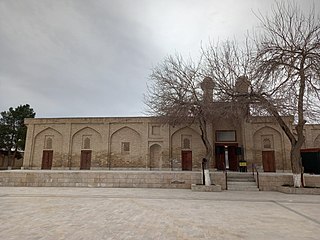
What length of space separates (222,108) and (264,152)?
10.4 m

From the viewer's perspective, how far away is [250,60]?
1089cm

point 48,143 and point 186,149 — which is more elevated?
point 48,143

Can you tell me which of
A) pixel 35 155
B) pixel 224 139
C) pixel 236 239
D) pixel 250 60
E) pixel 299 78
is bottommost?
pixel 236 239

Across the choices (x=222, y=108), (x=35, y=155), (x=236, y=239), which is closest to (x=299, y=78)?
(x=222, y=108)

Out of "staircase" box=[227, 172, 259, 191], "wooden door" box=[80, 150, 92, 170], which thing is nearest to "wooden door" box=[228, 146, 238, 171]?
"staircase" box=[227, 172, 259, 191]

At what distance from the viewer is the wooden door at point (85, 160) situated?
21969 mm

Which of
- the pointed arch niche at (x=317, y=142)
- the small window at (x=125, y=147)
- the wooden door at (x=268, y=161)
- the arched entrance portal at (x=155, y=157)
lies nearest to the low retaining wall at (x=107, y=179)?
the arched entrance portal at (x=155, y=157)

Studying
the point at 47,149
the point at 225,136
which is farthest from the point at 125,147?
the point at 225,136

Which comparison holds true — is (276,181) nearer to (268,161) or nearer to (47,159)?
(268,161)

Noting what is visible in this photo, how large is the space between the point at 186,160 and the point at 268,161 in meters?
6.60

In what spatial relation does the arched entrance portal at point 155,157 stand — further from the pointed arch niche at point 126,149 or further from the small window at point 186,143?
the small window at point 186,143

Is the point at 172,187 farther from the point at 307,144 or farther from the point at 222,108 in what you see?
the point at 307,144

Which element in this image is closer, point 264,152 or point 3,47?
point 3,47

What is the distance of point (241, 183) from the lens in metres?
12.7
